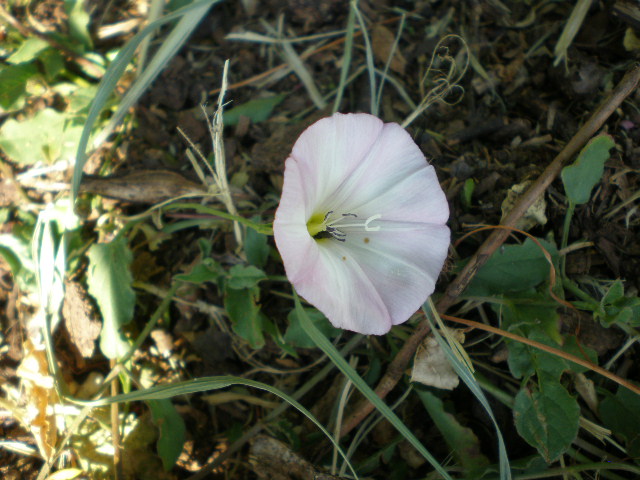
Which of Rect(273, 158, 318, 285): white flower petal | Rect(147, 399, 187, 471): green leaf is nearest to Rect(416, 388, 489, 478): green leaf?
Rect(273, 158, 318, 285): white flower petal

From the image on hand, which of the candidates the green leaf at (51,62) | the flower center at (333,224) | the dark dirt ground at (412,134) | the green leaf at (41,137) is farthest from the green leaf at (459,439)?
the green leaf at (51,62)

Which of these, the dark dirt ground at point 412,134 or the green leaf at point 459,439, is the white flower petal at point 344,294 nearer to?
the dark dirt ground at point 412,134

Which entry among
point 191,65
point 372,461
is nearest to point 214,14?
point 191,65

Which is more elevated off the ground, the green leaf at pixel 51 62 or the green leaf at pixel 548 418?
the green leaf at pixel 51 62

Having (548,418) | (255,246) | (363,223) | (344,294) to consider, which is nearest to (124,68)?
(255,246)

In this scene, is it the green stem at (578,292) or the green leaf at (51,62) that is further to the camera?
the green leaf at (51,62)

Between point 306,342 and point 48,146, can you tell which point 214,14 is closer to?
point 48,146

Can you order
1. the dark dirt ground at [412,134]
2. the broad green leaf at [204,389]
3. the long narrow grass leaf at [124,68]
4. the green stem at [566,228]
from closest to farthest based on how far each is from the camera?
the broad green leaf at [204,389], the long narrow grass leaf at [124,68], the green stem at [566,228], the dark dirt ground at [412,134]

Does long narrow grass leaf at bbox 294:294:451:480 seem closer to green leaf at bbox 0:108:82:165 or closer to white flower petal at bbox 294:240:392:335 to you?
white flower petal at bbox 294:240:392:335
